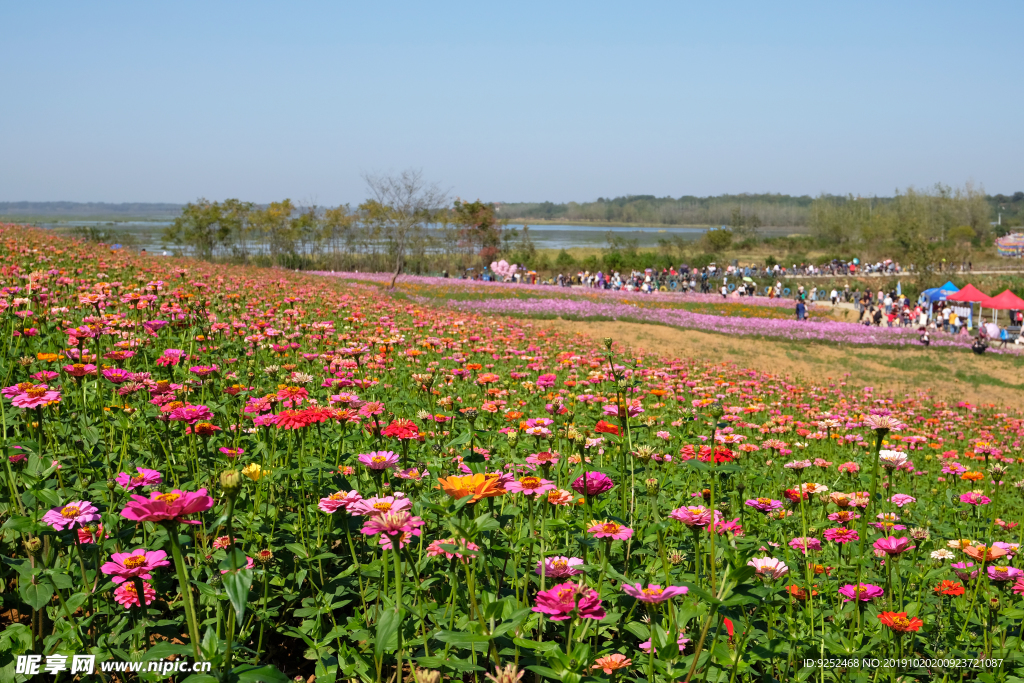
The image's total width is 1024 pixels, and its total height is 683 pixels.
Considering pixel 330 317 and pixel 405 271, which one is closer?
pixel 330 317

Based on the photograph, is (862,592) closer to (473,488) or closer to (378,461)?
(473,488)

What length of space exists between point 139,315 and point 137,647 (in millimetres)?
3762

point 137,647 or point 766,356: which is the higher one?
point 137,647

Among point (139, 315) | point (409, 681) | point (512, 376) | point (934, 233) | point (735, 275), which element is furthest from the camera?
point (934, 233)

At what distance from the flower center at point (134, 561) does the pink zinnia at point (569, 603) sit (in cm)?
107

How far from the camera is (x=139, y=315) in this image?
16.2ft

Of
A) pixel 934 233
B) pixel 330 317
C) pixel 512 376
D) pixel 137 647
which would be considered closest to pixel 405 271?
pixel 330 317

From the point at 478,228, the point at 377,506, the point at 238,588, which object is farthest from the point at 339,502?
the point at 478,228

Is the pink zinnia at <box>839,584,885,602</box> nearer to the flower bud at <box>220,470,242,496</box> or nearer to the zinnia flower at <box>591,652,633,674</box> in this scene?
the zinnia flower at <box>591,652,633,674</box>

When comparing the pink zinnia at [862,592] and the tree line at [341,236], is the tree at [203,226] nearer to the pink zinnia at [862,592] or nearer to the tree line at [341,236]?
the tree line at [341,236]

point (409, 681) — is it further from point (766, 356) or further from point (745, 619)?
point (766, 356)

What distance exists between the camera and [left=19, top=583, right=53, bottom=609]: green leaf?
5.37 ft

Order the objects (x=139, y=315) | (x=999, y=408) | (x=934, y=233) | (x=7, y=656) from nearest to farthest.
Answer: (x=7, y=656) < (x=139, y=315) < (x=999, y=408) < (x=934, y=233)

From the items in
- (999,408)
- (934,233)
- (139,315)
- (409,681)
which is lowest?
(999,408)
